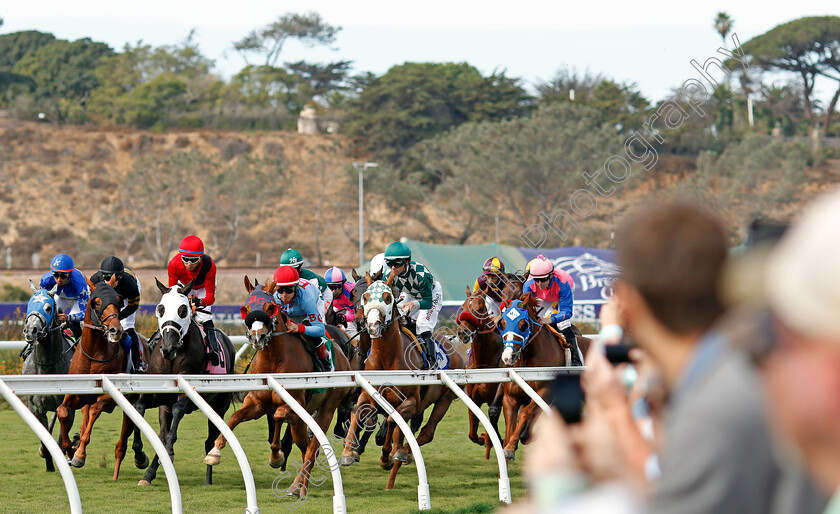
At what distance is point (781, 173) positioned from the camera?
139 ft

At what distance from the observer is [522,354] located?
28.5 ft

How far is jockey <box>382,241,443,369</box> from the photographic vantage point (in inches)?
332

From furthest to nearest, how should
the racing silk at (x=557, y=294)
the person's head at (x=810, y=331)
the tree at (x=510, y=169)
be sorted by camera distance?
the tree at (x=510, y=169) → the racing silk at (x=557, y=294) → the person's head at (x=810, y=331)

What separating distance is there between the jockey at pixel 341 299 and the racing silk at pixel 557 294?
5.60ft

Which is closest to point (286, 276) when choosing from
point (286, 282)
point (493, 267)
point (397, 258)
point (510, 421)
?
point (286, 282)

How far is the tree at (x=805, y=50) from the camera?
5250cm

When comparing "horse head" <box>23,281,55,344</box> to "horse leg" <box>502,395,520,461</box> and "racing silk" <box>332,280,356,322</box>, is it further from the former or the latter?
"horse leg" <box>502,395,520,461</box>

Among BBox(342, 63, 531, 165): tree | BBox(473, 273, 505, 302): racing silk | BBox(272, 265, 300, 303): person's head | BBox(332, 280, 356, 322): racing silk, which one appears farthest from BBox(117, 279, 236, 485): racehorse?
BBox(342, 63, 531, 165): tree

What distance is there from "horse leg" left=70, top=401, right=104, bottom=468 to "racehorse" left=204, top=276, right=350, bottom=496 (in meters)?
0.79

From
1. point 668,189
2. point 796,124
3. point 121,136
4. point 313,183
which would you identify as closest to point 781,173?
point 668,189

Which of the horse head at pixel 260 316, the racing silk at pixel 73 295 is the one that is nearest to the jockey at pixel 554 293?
the horse head at pixel 260 316

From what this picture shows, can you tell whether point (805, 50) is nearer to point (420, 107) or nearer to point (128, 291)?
point (420, 107)

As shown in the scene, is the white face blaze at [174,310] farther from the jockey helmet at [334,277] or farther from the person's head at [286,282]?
the jockey helmet at [334,277]

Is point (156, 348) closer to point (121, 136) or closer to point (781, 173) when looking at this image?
point (781, 173)
